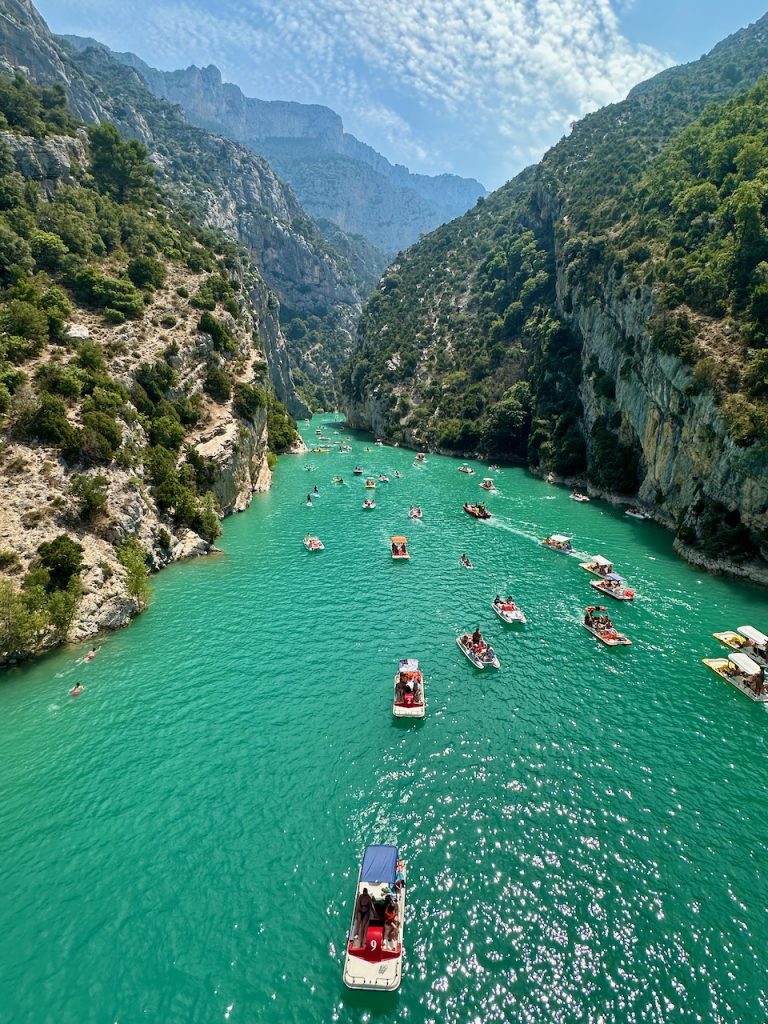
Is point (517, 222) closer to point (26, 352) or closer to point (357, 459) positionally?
point (357, 459)

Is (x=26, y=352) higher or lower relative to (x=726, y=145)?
lower

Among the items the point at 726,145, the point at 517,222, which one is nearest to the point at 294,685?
the point at 726,145

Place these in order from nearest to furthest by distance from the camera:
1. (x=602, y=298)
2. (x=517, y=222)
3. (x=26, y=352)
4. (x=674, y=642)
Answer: (x=674, y=642), (x=26, y=352), (x=602, y=298), (x=517, y=222)

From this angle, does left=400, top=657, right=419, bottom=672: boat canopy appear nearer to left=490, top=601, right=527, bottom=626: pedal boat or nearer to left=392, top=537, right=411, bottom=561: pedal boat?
left=490, top=601, right=527, bottom=626: pedal boat

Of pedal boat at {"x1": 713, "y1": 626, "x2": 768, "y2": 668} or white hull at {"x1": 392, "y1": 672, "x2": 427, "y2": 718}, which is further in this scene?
pedal boat at {"x1": 713, "y1": 626, "x2": 768, "y2": 668}

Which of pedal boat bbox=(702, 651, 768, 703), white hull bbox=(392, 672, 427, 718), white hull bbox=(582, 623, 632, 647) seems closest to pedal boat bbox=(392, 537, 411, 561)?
white hull bbox=(582, 623, 632, 647)

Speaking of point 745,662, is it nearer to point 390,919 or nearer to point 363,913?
point 390,919

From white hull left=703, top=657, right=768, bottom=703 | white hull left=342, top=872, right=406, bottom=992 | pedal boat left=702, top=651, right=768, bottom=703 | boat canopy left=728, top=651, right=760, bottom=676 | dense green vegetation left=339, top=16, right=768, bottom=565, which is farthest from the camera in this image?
dense green vegetation left=339, top=16, right=768, bottom=565
